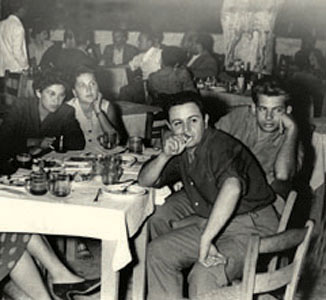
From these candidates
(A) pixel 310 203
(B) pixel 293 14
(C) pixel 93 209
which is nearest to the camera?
(C) pixel 93 209

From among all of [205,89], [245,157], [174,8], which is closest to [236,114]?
[245,157]

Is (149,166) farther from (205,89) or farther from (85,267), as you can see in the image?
(205,89)

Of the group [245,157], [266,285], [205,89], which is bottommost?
[205,89]

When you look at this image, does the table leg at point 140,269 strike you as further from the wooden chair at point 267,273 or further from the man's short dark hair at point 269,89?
the man's short dark hair at point 269,89

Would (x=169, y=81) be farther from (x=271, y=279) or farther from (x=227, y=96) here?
(x=271, y=279)

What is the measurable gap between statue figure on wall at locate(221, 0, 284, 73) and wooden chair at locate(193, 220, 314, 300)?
14.5 feet

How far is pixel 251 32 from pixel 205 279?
4708 millimetres

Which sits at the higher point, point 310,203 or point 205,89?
point 205,89

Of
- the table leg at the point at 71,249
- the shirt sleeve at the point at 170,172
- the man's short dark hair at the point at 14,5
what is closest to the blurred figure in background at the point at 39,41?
the man's short dark hair at the point at 14,5

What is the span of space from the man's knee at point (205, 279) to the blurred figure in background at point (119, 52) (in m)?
4.80

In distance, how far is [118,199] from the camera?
160cm

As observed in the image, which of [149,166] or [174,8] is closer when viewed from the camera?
[149,166]

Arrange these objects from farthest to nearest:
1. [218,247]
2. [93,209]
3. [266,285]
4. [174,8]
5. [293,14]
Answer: [174,8], [293,14], [218,247], [93,209], [266,285]

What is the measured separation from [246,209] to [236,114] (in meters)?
0.63
